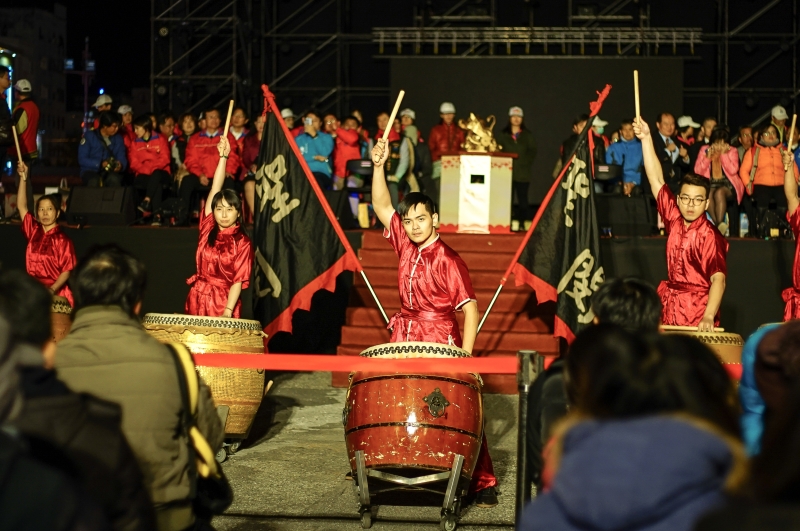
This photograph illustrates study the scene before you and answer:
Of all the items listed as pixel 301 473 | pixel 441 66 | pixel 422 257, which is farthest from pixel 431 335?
pixel 441 66

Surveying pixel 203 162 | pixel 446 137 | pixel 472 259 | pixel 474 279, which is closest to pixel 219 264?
pixel 474 279

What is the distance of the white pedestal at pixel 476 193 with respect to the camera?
11.1m

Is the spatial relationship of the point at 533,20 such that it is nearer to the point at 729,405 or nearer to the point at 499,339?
the point at 499,339

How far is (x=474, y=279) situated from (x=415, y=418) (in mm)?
5023

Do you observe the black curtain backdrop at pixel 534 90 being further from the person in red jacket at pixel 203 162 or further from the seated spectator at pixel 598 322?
the seated spectator at pixel 598 322

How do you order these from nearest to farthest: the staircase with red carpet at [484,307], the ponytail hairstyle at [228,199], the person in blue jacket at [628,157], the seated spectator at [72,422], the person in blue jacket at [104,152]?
the seated spectator at [72,422] < the ponytail hairstyle at [228,199] < the staircase with red carpet at [484,307] < the person in blue jacket at [104,152] < the person in blue jacket at [628,157]

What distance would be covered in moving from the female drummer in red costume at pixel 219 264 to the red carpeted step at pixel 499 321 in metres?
2.39

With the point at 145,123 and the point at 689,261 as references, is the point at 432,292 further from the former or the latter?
the point at 145,123

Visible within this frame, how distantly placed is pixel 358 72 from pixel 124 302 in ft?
49.8

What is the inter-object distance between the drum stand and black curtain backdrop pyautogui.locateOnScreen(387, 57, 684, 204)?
12043 millimetres

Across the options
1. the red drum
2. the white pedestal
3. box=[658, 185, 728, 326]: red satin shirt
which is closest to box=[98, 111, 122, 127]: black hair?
the white pedestal

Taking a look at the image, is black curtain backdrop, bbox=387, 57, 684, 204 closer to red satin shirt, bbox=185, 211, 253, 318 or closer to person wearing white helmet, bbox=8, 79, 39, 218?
person wearing white helmet, bbox=8, 79, 39, 218

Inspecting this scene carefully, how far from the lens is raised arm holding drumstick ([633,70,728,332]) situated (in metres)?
6.38

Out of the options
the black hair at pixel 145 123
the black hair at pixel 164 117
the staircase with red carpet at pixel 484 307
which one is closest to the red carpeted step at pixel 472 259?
the staircase with red carpet at pixel 484 307
